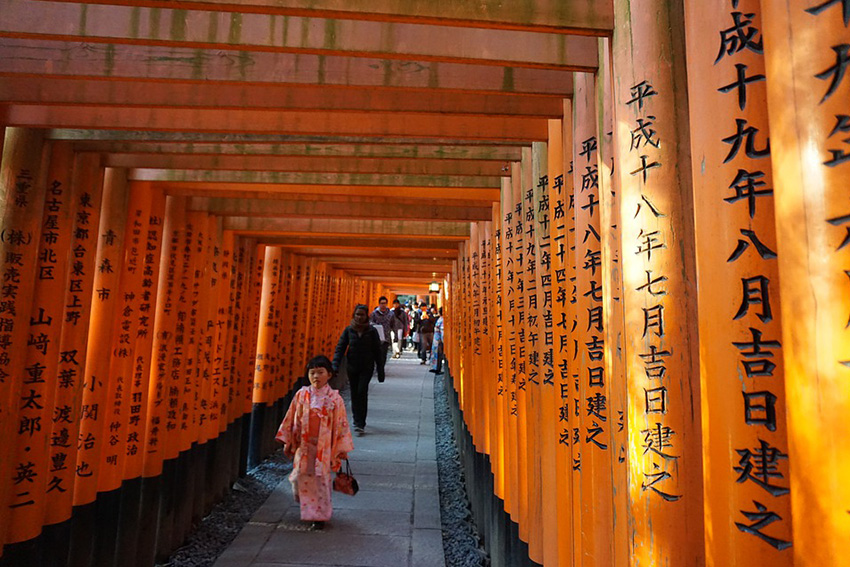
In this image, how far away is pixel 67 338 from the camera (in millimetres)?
3537

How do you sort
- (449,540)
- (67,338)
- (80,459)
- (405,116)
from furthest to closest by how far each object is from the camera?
(449,540), (80,459), (67,338), (405,116)

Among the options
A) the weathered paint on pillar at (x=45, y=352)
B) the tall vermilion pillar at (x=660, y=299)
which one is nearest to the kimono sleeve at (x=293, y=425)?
the weathered paint on pillar at (x=45, y=352)

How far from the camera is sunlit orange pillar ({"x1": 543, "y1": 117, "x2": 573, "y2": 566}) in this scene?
2438mm

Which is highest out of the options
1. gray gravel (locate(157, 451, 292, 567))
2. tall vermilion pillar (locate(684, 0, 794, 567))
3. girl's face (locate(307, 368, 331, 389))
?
tall vermilion pillar (locate(684, 0, 794, 567))

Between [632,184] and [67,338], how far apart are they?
12.1 feet

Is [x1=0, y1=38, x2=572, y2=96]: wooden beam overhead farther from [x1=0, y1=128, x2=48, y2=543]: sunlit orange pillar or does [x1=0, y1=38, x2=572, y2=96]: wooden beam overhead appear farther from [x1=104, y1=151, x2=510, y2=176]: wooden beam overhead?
[x1=104, y1=151, x2=510, y2=176]: wooden beam overhead

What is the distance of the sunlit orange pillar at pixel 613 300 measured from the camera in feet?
5.33

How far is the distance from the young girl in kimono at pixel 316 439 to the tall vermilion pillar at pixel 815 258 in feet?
13.9

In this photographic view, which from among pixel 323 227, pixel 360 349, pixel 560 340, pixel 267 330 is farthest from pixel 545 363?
pixel 267 330

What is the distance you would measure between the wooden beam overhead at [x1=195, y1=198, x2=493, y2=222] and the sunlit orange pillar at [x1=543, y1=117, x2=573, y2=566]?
2466 millimetres

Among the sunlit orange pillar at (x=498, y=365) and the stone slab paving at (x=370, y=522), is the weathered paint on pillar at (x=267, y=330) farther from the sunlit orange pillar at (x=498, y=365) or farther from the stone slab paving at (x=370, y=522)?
the sunlit orange pillar at (x=498, y=365)

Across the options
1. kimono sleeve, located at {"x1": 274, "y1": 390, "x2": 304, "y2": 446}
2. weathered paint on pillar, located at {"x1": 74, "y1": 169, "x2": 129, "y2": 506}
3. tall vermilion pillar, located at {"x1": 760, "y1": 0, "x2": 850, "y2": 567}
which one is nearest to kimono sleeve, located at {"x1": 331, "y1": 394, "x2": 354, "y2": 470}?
kimono sleeve, located at {"x1": 274, "y1": 390, "x2": 304, "y2": 446}

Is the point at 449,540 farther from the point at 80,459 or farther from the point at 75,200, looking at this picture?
the point at 75,200

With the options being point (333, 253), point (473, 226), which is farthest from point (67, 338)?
point (333, 253)
